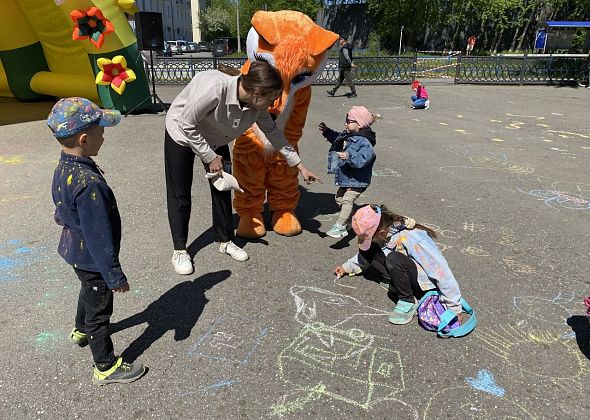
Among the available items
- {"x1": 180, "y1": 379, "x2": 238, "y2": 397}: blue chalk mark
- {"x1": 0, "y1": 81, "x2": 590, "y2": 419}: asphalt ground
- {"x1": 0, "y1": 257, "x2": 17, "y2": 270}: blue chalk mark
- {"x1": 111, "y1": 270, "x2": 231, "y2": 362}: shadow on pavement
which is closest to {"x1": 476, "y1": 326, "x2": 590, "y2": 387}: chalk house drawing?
{"x1": 0, "y1": 81, "x2": 590, "y2": 419}: asphalt ground

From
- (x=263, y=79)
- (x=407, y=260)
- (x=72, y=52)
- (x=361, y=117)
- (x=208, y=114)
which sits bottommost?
(x=407, y=260)

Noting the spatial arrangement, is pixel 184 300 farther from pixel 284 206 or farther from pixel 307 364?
pixel 284 206

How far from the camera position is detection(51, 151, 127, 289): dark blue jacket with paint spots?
1.83 meters

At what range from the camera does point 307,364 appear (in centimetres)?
232

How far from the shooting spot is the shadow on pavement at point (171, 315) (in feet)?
8.09

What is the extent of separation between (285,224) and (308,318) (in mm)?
1289

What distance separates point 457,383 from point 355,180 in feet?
6.19

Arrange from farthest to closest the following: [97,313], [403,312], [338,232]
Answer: [338,232] < [403,312] < [97,313]

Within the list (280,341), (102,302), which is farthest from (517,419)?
(102,302)

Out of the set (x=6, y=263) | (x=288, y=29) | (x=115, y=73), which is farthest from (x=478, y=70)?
(x=6, y=263)

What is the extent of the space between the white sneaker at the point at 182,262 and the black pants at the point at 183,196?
0.05m

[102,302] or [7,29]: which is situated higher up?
[7,29]

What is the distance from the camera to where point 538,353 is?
2.41m

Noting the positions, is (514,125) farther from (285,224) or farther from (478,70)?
(478,70)
